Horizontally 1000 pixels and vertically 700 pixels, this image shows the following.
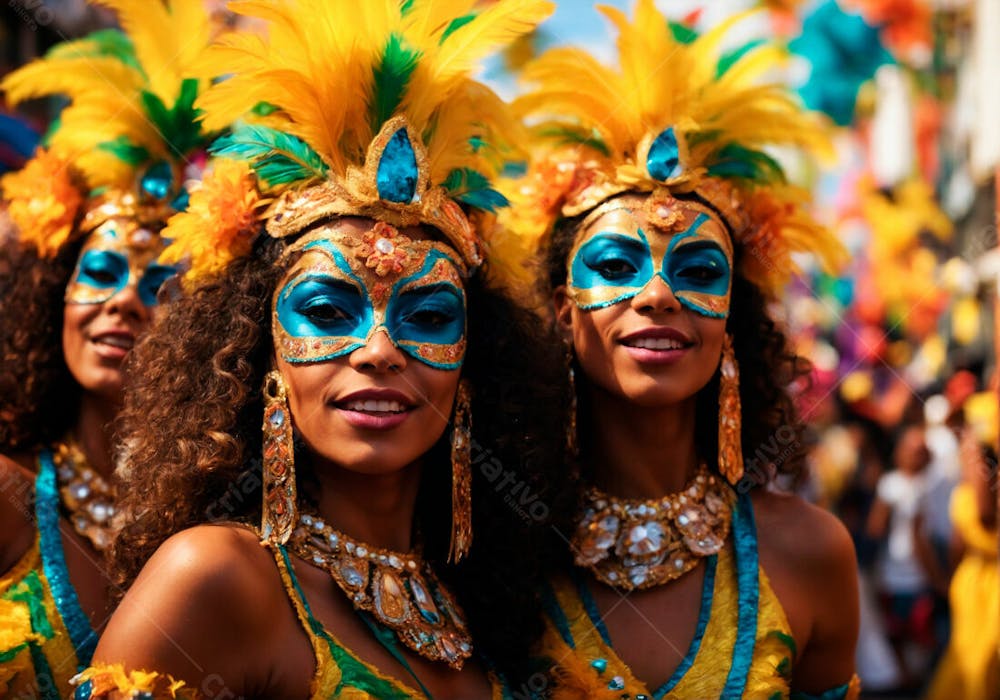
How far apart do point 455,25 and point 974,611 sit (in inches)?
182

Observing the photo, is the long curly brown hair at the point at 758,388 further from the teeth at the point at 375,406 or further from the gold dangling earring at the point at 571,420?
the teeth at the point at 375,406

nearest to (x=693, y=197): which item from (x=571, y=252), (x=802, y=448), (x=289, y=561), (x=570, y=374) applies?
(x=571, y=252)

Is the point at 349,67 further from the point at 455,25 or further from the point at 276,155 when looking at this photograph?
the point at 455,25

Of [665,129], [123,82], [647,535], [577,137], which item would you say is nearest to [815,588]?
[647,535]

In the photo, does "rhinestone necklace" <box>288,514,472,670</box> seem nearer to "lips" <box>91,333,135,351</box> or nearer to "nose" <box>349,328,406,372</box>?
"nose" <box>349,328,406,372</box>

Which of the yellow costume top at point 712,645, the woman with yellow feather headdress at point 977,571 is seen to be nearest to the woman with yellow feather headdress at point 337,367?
Answer: the yellow costume top at point 712,645

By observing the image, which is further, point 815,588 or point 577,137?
point 577,137

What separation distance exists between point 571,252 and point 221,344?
1225 mm

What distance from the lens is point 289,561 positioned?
9.39 ft

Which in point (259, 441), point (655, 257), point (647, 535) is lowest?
point (647, 535)

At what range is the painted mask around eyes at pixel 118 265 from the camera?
13.5ft

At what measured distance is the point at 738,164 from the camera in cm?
396

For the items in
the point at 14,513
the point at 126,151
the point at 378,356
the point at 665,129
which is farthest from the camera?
the point at 126,151

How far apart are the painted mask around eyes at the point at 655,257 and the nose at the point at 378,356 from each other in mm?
941
